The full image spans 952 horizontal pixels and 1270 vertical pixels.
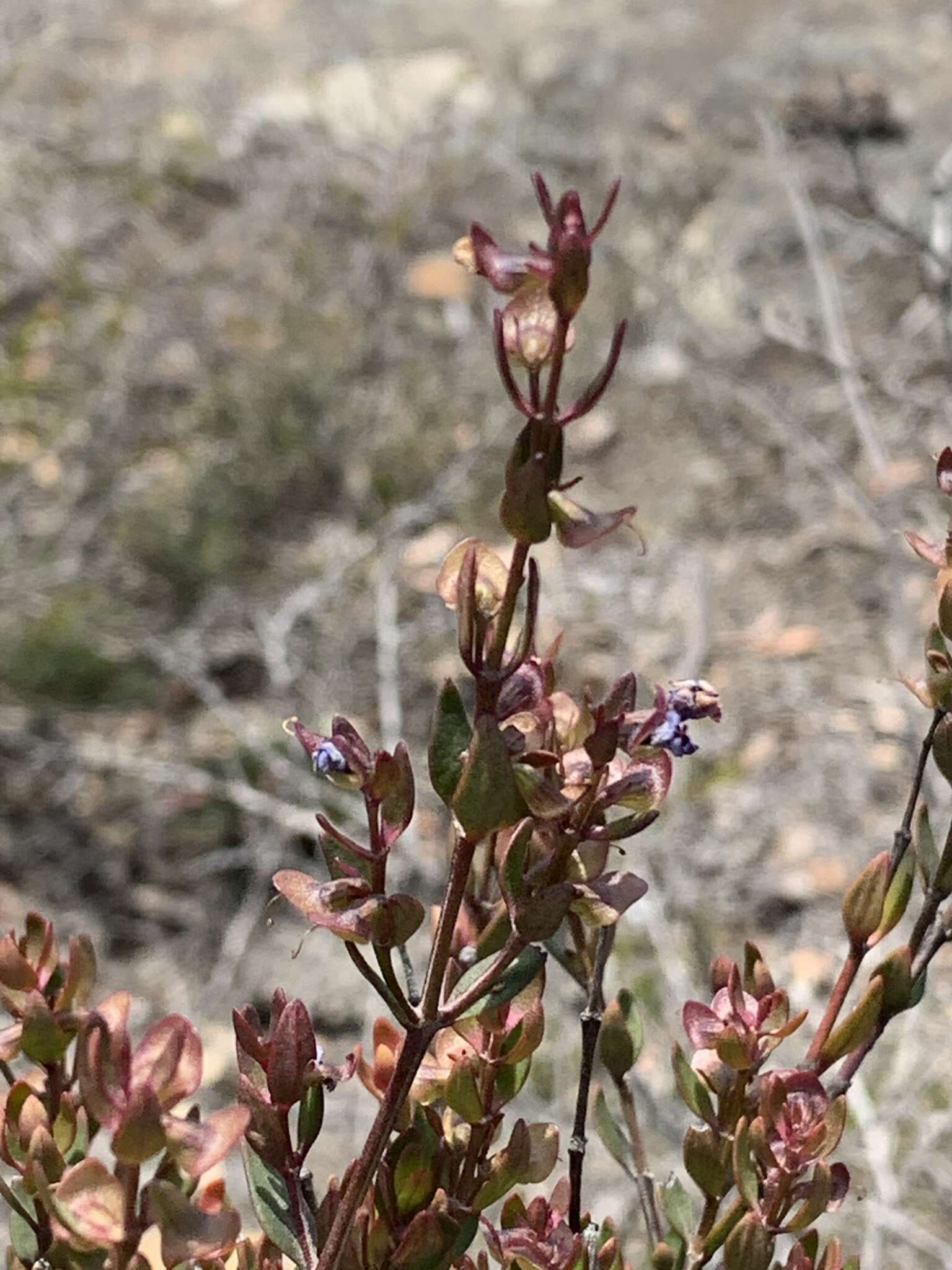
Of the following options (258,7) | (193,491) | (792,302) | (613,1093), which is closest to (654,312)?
(792,302)

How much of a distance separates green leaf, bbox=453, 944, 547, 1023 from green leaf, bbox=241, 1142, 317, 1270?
12 centimetres

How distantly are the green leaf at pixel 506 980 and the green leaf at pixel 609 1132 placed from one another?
6.9 inches

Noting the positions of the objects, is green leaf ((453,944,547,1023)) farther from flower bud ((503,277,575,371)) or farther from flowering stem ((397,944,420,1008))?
flower bud ((503,277,575,371))

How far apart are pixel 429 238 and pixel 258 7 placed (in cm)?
215

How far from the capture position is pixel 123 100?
4508 mm

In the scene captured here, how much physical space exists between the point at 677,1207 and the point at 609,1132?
43 mm

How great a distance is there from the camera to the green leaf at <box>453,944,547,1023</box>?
482mm

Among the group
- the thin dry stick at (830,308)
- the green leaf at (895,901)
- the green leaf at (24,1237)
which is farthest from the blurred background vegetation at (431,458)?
the green leaf at (24,1237)

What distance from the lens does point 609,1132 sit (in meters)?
0.64

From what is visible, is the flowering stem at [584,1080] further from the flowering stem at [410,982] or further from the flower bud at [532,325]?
the flower bud at [532,325]

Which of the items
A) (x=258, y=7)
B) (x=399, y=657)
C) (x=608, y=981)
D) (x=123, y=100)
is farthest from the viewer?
(x=258, y=7)

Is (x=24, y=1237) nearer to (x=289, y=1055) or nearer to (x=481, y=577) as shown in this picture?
(x=289, y=1055)

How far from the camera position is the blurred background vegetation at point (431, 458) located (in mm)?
2059

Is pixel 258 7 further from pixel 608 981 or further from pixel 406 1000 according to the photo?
pixel 406 1000
